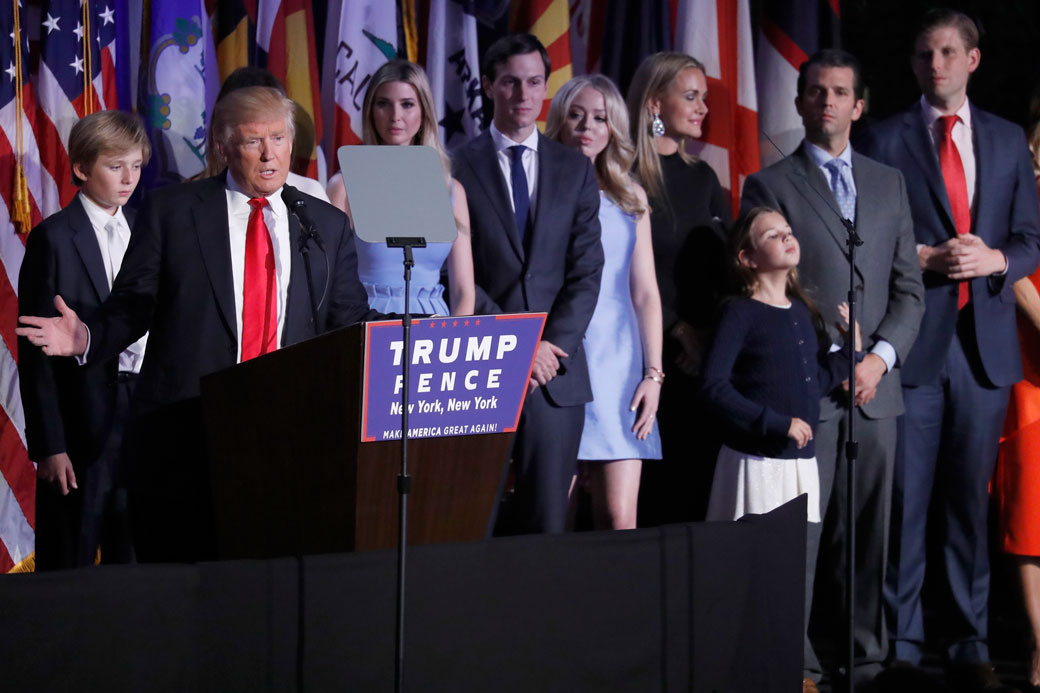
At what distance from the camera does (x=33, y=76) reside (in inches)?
207

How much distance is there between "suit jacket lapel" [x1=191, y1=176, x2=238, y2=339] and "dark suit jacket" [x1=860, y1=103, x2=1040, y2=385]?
7.87 feet

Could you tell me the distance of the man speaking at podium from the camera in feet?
10.9

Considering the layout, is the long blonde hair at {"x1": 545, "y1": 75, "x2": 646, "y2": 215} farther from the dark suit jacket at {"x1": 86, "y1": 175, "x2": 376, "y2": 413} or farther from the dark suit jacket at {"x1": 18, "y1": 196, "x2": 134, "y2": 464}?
the dark suit jacket at {"x1": 18, "y1": 196, "x2": 134, "y2": 464}

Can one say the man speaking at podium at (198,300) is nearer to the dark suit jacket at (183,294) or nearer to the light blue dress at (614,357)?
the dark suit jacket at (183,294)

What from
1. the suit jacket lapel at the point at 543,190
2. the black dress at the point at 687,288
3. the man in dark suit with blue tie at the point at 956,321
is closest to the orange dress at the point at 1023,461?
the man in dark suit with blue tie at the point at 956,321

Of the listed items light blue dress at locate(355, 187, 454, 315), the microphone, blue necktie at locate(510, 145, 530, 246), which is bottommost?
light blue dress at locate(355, 187, 454, 315)

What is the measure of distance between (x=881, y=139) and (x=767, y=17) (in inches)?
42.3

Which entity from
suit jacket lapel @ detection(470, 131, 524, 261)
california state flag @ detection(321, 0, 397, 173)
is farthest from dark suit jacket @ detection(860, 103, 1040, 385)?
california state flag @ detection(321, 0, 397, 173)

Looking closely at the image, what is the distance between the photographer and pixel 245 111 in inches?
129

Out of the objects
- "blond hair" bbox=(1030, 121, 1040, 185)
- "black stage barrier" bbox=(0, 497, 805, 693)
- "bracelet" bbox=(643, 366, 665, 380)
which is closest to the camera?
"black stage barrier" bbox=(0, 497, 805, 693)

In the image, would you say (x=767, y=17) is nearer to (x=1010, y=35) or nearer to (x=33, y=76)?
(x=1010, y=35)

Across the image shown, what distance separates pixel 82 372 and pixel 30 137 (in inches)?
43.6

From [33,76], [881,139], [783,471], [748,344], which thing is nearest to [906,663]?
[783,471]

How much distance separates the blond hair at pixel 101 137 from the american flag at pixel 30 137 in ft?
1.83
